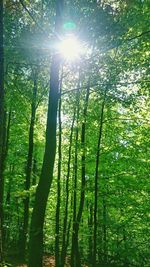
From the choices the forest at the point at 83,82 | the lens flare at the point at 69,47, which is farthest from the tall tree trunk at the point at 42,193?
the lens flare at the point at 69,47

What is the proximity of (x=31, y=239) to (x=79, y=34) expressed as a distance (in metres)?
5.14

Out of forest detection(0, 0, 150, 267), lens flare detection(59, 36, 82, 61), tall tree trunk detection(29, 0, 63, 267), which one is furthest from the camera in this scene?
lens flare detection(59, 36, 82, 61)

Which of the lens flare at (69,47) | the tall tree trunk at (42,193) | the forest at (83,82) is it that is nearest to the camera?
the tall tree trunk at (42,193)

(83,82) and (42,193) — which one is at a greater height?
(83,82)

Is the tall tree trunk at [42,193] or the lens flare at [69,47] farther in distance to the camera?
→ the lens flare at [69,47]

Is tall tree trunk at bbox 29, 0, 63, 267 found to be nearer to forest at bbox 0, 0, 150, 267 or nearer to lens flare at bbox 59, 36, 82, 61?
forest at bbox 0, 0, 150, 267

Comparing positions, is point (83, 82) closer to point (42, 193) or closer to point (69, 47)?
point (69, 47)

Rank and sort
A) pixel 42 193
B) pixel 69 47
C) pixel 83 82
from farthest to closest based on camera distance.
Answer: pixel 83 82 → pixel 69 47 → pixel 42 193

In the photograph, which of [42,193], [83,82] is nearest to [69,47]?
[42,193]

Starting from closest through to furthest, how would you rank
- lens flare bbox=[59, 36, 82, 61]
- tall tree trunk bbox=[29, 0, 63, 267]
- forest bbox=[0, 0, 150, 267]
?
tall tree trunk bbox=[29, 0, 63, 267], forest bbox=[0, 0, 150, 267], lens flare bbox=[59, 36, 82, 61]

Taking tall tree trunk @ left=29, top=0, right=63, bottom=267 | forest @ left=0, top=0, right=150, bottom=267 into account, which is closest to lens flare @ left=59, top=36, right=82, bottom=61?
forest @ left=0, top=0, right=150, bottom=267

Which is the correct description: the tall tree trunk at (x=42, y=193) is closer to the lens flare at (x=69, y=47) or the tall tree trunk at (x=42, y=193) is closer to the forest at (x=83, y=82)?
the forest at (x=83, y=82)

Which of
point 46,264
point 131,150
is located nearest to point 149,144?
point 131,150

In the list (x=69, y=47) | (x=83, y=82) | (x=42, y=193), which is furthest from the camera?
(x=83, y=82)
